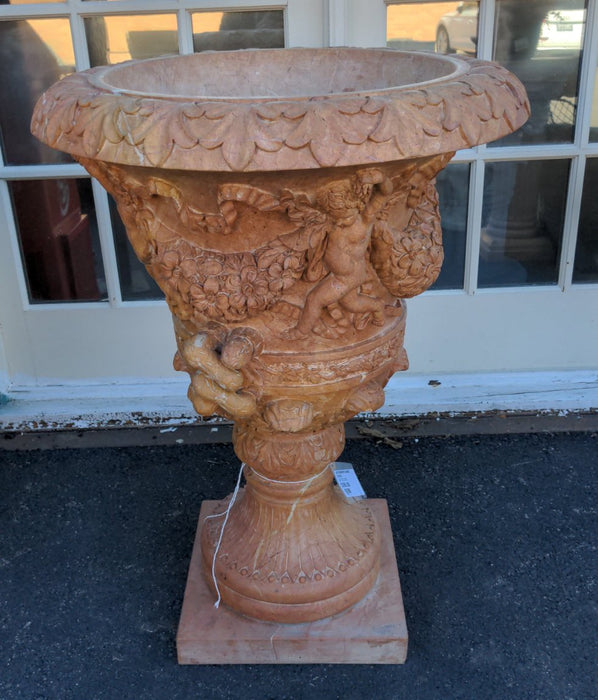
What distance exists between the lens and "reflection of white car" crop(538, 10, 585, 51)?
2.04 m

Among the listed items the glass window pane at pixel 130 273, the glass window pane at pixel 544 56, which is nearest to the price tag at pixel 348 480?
the glass window pane at pixel 130 273

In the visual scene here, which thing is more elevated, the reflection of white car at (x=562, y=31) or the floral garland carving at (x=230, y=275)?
the reflection of white car at (x=562, y=31)

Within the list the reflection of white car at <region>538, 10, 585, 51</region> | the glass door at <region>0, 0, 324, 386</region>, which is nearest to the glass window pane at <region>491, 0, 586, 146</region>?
the reflection of white car at <region>538, 10, 585, 51</region>

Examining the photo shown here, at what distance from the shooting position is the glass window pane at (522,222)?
2.21 metres

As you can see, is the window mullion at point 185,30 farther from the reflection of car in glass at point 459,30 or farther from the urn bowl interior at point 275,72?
the reflection of car in glass at point 459,30

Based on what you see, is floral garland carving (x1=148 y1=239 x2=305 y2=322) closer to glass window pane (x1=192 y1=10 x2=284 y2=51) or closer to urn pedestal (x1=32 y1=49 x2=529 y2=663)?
urn pedestal (x1=32 y1=49 x2=529 y2=663)

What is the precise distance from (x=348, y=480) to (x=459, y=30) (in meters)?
1.29

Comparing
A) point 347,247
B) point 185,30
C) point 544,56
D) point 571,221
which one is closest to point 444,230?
point 571,221

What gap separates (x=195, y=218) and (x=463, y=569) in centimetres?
114

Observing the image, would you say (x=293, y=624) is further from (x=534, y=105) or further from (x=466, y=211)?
(x=534, y=105)

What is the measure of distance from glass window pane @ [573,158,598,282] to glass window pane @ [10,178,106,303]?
1499 mm

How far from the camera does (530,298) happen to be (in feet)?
7.63

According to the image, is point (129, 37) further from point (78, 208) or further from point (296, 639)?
point (296, 639)

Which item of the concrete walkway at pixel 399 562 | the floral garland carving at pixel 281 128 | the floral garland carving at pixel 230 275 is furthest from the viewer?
the concrete walkway at pixel 399 562
